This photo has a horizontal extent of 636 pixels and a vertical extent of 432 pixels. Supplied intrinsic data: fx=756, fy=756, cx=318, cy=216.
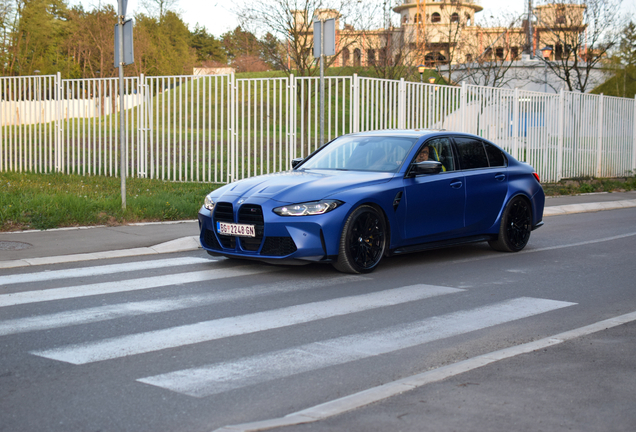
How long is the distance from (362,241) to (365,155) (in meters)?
1.41

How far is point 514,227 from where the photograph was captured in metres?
10.1

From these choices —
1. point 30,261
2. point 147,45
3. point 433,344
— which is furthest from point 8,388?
point 147,45

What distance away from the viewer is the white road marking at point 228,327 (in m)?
5.06

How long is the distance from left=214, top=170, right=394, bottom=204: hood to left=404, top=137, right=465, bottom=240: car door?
405 mm

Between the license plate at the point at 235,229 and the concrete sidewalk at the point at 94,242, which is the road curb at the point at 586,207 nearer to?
the concrete sidewalk at the point at 94,242

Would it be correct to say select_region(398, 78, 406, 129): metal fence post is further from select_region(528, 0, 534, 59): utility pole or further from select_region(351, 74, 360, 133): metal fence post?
select_region(528, 0, 534, 59): utility pole

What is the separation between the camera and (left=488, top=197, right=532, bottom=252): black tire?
9.87m

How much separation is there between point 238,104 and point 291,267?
891 centimetres

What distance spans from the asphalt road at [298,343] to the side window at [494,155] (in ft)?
5.03

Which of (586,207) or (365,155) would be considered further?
(586,207)

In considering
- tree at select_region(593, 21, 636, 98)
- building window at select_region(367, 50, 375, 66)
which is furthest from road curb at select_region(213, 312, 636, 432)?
tree at select_region(593, 21, 636, 98)

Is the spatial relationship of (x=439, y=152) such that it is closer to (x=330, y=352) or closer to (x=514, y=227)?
(x=514, y=227)

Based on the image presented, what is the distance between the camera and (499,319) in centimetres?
619

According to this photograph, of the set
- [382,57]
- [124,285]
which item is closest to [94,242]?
[124,285]
